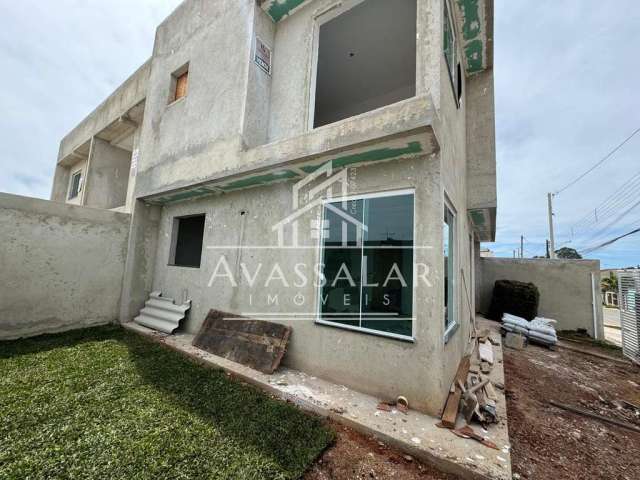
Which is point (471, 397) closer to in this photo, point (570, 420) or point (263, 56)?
point (570, 420)

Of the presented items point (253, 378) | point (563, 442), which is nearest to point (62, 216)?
point (253, 378)

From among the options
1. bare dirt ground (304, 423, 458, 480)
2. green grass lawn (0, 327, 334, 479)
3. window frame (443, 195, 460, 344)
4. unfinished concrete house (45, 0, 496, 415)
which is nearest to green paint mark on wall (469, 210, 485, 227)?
unfinished concrete house (45, 0, 496, 415)

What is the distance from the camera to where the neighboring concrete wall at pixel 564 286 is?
7.60 meters

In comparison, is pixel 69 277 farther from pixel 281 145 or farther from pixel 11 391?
pixel 281 145

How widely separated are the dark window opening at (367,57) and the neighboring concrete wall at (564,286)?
7189mm

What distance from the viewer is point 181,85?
19.1ft

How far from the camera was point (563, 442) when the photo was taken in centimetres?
249

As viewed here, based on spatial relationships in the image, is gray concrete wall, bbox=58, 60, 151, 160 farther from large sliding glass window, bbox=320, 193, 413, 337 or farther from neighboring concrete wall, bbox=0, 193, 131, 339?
large sliding glass window, bbox=320, 193, 413, 337

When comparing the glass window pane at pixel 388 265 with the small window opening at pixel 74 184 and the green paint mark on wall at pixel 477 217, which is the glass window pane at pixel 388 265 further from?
the small window opening at pixel 74 184

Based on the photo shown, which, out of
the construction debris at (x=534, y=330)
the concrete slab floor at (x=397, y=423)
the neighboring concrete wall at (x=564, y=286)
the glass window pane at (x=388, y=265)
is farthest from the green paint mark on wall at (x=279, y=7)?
the neighboring concrete wall at (x=564, y=286)

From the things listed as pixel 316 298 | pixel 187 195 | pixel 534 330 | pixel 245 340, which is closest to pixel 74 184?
pixel 187 195

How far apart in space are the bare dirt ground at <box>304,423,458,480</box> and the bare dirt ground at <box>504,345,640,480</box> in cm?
83

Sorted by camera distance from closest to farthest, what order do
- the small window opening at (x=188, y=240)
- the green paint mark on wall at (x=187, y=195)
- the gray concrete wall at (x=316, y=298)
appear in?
the gray concrete wall at (x=316, y=298) → the green paint mark on wall at (x=187, y=195) → the small window opening at (x=188, y=240)

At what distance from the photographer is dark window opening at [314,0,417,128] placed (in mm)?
4301
